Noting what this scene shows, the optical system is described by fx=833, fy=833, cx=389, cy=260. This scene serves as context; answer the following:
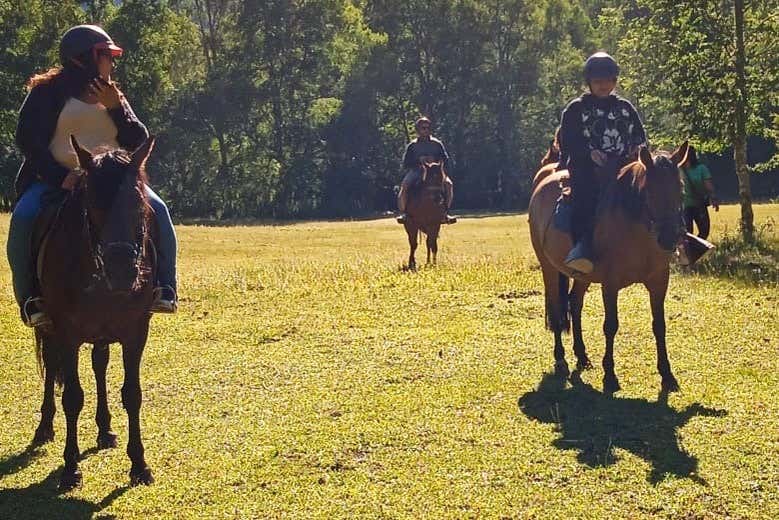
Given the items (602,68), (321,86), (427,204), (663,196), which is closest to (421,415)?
(663,196)

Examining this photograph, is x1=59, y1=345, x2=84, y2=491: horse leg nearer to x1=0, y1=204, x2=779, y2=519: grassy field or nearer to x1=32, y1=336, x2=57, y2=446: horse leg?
x1=0, y1=204, x2=779, y2=519: grassy field

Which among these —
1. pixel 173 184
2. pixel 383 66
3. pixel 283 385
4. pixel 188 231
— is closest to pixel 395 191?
pixel 383 66

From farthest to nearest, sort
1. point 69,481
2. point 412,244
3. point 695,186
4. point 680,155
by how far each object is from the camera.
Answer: point 412,244 → point 695,186 → point 680,155 → point 69,481

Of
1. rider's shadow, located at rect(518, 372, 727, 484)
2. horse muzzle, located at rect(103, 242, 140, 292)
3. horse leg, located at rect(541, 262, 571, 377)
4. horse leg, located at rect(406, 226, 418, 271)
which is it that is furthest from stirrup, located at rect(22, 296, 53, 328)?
horse leg, located at rect(406, 226, 418, 271)

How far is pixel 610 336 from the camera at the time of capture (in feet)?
Result: 25.3

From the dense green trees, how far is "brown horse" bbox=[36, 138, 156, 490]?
39.4 m

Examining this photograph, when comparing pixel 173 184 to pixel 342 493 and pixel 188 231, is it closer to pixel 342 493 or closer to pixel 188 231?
pixel 188 231

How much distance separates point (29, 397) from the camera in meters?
8.04

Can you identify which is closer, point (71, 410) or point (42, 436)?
point (71, 410)

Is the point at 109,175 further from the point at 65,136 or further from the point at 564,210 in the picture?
the point at 564,210

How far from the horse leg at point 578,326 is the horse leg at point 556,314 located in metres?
0.14

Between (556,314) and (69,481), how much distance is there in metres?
5.02

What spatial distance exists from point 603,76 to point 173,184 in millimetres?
43266

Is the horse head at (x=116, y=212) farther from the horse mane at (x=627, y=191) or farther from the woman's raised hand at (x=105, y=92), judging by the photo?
the horse mane at (x=627, y=191)
